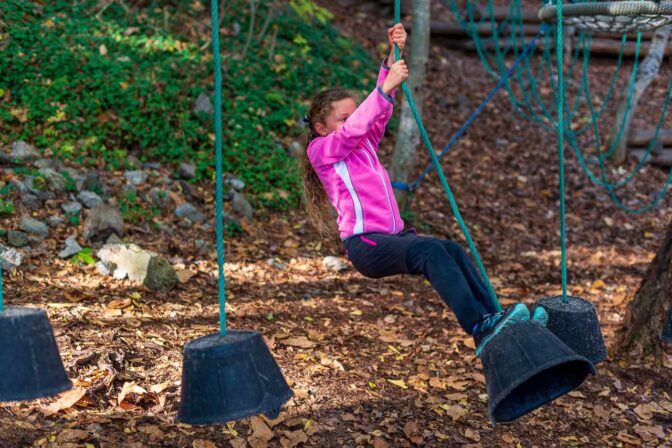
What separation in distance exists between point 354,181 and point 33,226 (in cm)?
247

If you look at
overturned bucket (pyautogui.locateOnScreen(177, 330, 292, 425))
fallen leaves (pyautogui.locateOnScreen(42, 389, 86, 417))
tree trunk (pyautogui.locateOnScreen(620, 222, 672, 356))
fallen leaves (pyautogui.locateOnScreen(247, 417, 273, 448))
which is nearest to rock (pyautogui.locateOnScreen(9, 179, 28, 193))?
fallen leaves (pyautogui.locateOnScreen(42, 389, 86, 417))

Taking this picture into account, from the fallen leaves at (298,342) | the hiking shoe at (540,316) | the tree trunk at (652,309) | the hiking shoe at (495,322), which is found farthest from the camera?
the tree trunk at (652,309)

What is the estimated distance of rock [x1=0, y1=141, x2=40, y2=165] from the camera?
16.3 feet

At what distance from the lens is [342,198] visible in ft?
9.53

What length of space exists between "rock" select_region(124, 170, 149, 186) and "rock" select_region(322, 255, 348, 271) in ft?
4.77

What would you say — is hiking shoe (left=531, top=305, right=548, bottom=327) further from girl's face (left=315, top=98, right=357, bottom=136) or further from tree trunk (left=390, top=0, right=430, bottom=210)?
tree trunk (left=390, top=0, right=430, bottom=210)

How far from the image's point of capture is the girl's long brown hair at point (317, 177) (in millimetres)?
2984

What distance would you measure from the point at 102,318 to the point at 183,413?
1639 mm

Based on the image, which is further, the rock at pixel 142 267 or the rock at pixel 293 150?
the rock at pixel 293 150

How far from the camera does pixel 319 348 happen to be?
395 centimetres

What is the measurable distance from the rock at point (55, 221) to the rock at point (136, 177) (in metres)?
0.75

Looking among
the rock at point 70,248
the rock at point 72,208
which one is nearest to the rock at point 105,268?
the rock at point 70,248

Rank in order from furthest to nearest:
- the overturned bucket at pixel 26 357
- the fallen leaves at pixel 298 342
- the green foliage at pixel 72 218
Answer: the green foliage at pixel 72 218 < the fallen leaves at pixel 298 342 < the overturned bucket at pixel 26 357

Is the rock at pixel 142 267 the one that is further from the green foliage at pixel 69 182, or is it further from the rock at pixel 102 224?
the green foliage at pixel 69 182
